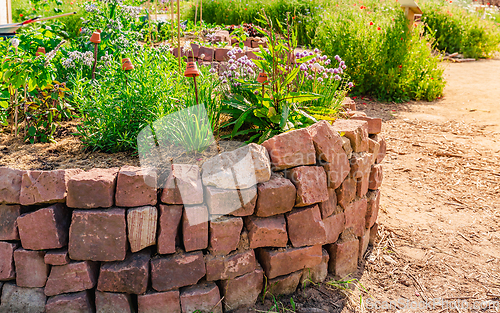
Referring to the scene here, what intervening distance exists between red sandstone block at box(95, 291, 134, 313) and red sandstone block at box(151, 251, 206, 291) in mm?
177

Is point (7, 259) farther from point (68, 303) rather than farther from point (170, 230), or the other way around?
point (170, 230)

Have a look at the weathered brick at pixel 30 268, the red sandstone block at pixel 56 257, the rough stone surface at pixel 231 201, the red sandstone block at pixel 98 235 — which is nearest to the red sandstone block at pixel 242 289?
the rough stone surface at pixel 231 201

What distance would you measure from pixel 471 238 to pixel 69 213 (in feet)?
9.42

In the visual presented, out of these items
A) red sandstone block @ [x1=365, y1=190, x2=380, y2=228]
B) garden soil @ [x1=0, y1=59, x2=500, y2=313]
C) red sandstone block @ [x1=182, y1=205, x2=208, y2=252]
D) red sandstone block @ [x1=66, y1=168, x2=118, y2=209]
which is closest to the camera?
red sandstone block @ [x1=66, y1=168, x2=118, y2=209]

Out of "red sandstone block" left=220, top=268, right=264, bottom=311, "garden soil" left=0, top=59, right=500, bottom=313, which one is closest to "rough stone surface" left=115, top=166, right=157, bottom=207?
"garden soil" left=0, top=59, right=500, bottom=313

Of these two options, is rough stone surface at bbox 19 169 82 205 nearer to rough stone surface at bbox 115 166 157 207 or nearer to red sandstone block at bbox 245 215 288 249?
rough stone surface at bbox 115 166 157 207

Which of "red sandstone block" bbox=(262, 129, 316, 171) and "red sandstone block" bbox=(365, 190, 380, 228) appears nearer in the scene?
"red sandstone block" bbox=(262, 129, 316, 171)

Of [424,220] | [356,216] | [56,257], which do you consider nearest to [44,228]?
A: [56,257]

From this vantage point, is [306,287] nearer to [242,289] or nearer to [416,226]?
[242,289]

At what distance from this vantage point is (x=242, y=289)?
2.21 metres

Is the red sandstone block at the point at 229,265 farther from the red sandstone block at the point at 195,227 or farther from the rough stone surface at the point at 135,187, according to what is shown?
the rough stone surface at the point at 135,187

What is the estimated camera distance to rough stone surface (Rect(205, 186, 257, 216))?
6.68 feet

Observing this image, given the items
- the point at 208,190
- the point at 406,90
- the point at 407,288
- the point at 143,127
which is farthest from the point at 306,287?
the point at 406,90

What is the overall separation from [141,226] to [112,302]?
46cm
